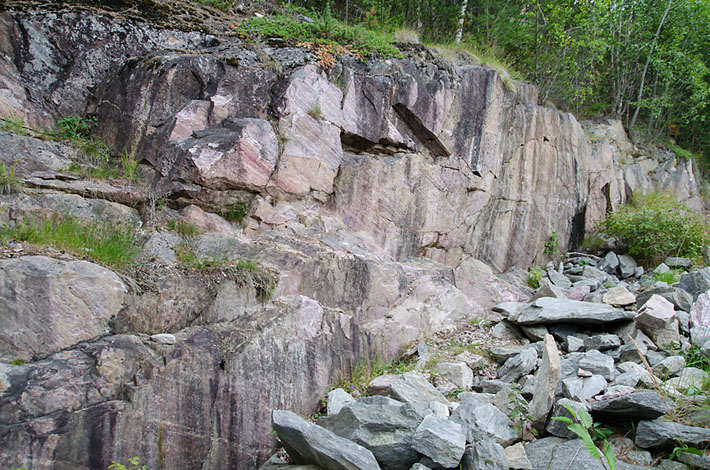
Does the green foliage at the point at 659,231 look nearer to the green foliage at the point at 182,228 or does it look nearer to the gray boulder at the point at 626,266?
the gray boulder at the point at 626,266

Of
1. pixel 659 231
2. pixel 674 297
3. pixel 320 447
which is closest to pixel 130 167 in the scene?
pixel 320 447

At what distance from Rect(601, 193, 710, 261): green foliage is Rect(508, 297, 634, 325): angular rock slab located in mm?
3690

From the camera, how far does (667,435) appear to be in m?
2.87

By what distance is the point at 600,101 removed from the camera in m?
11.6

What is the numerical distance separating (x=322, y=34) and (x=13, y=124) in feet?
13.8

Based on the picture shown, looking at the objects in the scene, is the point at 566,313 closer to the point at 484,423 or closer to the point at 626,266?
the point at 484,423

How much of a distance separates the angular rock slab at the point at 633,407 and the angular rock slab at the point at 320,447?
1.63 meters

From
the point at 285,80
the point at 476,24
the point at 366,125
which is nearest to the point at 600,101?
the point at 476,24

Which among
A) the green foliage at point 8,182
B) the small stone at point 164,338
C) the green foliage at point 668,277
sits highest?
the green foliage at point 8,182

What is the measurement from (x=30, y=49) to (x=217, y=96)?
2315 mm

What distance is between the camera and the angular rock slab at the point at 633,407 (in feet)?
9.69

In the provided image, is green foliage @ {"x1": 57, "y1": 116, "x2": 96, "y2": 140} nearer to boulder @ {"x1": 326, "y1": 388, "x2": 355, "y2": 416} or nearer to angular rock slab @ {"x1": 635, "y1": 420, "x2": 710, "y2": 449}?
boulder @ {"x1": 326, "y1": 388, "x2": 355, "y2": 416}

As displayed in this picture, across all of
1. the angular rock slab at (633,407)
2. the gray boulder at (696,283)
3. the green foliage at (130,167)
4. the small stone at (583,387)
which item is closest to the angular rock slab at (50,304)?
the green foliage at (130,167)

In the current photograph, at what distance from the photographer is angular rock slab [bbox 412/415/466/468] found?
2.80 m
